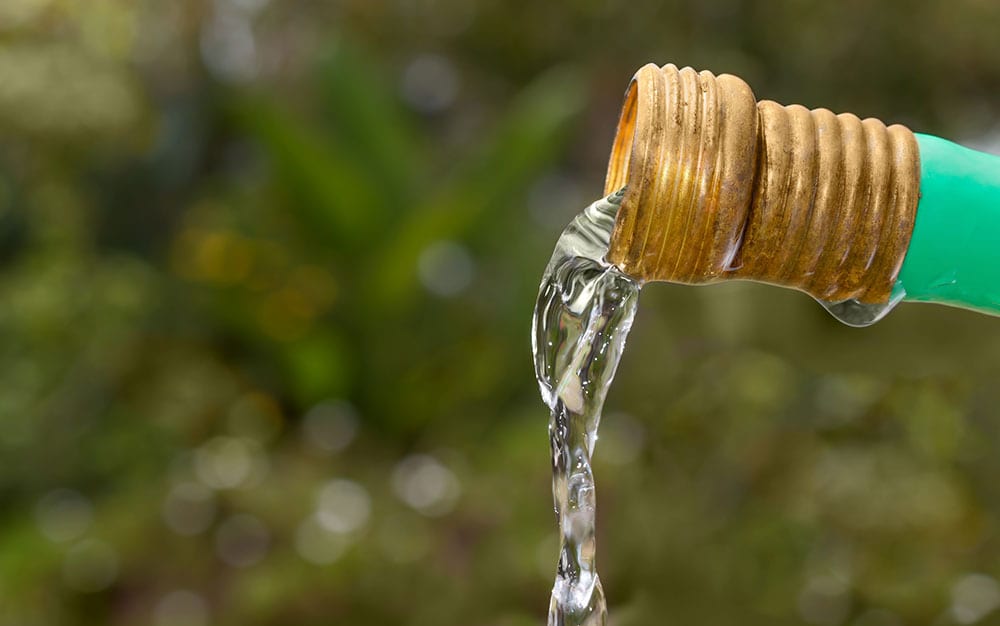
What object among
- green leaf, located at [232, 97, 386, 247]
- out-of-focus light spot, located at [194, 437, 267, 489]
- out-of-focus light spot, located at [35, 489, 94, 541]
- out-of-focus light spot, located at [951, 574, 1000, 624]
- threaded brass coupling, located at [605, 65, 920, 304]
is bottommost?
out-of-focus light spot, located at [35, 489, 94, 541]

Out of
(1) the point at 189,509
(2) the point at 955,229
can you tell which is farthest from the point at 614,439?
(2) the point at 955,229

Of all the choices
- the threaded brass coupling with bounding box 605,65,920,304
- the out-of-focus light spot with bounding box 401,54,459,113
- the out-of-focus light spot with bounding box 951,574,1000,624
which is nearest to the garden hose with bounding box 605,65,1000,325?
the threaded brass coupling with bounding box 605,65,920,304

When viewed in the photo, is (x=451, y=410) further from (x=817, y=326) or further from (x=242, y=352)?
(x=817, y=326)

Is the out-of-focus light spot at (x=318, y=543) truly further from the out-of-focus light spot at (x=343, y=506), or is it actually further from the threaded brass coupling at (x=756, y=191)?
the threaded brass coupling at (x=756, y=191)

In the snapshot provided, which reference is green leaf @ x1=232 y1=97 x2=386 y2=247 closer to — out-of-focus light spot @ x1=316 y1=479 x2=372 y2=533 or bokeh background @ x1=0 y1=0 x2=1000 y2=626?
bokeh background @ x1=0 y1=0 x2=1000 y2=626

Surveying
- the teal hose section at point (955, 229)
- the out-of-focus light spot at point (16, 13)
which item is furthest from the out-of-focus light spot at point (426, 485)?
the teal hose section at point (955, 229)

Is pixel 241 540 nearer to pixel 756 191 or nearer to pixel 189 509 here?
pixel 189 509
